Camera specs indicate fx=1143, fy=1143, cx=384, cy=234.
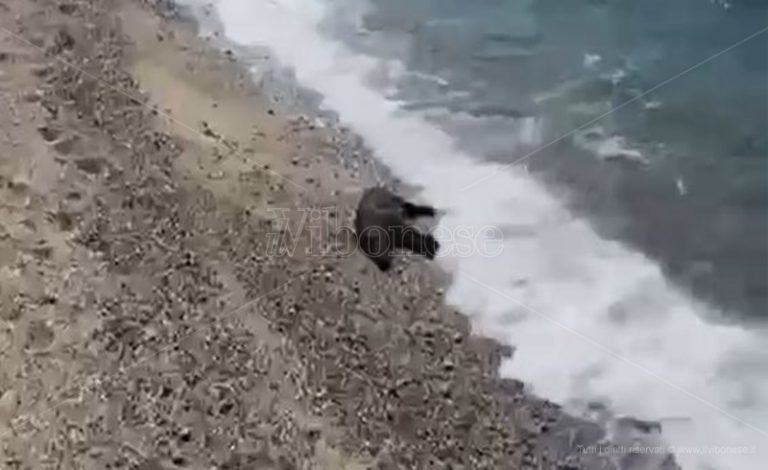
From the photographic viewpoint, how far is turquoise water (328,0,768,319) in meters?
11.0

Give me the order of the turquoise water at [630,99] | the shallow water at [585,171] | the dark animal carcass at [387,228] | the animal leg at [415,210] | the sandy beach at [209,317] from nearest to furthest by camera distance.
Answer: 1. the sandy beach at [209,317]
2. the shallow water at [585,171]
3. the dark animal carcass at [387,228]
4. the animal leg at [415,210]
5. the turquoise water at [630,99]

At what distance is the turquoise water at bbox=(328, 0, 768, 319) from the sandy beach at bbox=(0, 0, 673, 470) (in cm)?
207

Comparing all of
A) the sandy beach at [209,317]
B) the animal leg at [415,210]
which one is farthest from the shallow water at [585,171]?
the sandy beach at [209,317]

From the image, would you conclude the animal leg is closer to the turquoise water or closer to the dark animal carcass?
the dark animal carcass

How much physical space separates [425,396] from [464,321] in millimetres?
1050

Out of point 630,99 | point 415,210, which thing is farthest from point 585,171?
point 415,210

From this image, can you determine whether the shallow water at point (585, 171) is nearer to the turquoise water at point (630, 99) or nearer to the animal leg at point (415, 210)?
the turquoise water at point (630, 99)

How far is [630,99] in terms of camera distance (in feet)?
42.0

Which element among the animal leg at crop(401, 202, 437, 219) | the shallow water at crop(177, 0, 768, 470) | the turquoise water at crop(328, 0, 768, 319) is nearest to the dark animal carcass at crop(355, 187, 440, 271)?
the animal leg at crop(401, 202, 437, 219)

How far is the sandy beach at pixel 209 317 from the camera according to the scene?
27.6 ft

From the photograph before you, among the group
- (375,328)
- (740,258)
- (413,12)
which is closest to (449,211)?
(375,328)

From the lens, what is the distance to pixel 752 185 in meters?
11.6

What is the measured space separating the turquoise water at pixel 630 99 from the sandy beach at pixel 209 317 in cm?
207

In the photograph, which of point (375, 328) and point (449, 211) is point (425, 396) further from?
point (449, 211)
